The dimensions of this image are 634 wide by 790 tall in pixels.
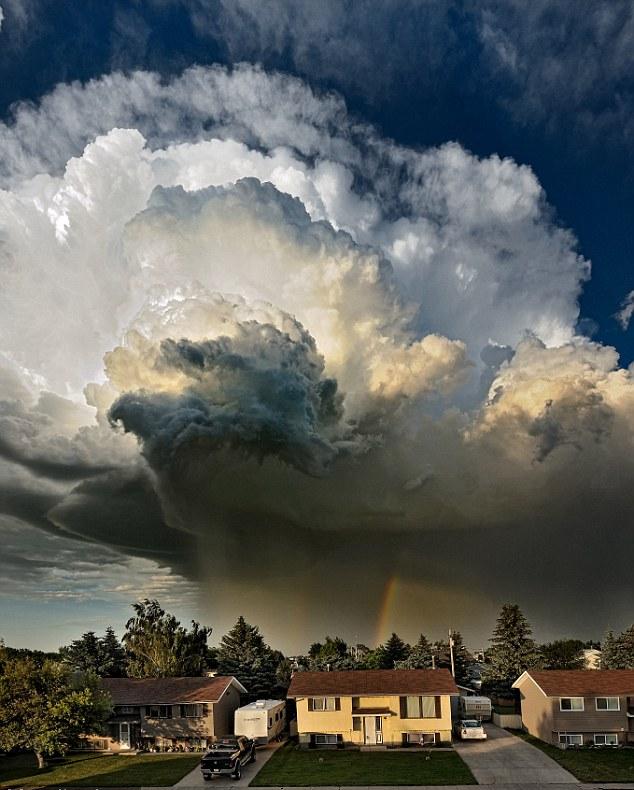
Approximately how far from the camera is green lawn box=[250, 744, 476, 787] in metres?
35.7

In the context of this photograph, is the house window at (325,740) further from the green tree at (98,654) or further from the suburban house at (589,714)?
the green tree at (98,654)

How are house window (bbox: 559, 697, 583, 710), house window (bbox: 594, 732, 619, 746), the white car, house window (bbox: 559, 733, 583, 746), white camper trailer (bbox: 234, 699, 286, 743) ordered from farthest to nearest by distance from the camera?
the white car
white camper trailer (bbox: 234, 699, 286, 743)
house window (bbox: 559, 697, 583, 710)
house window (bbox: 559, 733, 583, 746)
house window (bbox: 594, 732, 619, 746)

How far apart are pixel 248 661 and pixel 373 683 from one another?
2595 centimetres

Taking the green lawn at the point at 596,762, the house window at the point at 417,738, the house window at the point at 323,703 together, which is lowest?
the green lawn at the point at 596,762

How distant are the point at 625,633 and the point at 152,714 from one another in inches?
2903

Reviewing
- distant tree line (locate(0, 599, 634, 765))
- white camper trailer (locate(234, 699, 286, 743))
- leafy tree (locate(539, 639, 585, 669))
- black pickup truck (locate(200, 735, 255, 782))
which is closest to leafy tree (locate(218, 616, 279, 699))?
distant tree line (locate(0, 599, 634, 765))

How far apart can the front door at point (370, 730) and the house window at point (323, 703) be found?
7.40 ft

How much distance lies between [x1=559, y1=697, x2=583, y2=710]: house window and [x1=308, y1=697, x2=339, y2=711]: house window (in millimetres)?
A: 15511

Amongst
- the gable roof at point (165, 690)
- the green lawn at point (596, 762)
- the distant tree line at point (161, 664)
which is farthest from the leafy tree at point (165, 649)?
the green lawn at point (596, 762)

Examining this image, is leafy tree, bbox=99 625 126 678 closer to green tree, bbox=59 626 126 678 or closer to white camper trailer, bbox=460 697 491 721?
green tree, bbox=59 626 126 678

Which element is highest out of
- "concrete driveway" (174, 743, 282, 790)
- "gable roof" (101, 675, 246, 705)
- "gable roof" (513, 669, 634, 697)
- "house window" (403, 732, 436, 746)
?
"gable roof" (513, 669, 634, 697)

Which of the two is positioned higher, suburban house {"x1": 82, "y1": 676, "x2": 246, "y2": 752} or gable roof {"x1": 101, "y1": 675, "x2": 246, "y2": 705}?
gable roof {"x1": 101, "y1": 675, "x2": 246, "y2": 705}

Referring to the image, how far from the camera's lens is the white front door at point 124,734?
4800 cm

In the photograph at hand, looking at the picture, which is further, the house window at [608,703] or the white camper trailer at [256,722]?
the white camper trailer at [256,722]
